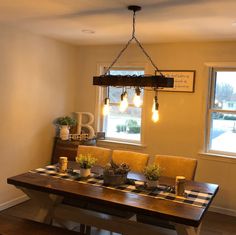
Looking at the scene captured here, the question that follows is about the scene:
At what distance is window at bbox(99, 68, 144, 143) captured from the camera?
487 centimetres

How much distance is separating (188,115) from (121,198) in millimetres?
2249

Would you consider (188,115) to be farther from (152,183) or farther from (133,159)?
(152,183)

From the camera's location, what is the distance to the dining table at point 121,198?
2.30 meters

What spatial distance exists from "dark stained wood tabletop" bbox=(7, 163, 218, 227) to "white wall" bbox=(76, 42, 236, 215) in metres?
1.39

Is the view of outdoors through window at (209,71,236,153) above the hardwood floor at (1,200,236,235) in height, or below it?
above

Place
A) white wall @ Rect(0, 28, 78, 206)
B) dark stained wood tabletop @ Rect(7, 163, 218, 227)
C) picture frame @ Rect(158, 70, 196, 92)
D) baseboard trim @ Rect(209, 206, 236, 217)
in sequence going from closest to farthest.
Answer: dark stained wood tabletop @ Rect(7, 163, 218, 227), white wall @ Rect(0, 28, 78, 206), baseboard trim @ Rect(209, 206, 236, 217), picture frame @ Rect(158, 70, 196, 92)

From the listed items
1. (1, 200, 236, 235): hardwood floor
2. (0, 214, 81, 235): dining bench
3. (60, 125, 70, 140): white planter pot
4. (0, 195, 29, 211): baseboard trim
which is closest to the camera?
(0, 214, 81, 235): dining bench

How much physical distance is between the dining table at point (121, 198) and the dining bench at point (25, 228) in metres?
0.28

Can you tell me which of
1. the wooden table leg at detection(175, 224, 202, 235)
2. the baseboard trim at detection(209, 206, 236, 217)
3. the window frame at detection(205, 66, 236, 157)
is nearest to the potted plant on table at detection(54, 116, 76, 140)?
the window frame at detection(205, 66, 236, 157)

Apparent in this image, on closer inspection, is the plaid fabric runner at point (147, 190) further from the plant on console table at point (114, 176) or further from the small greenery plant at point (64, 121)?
the small greenery plant at point (64, 121)

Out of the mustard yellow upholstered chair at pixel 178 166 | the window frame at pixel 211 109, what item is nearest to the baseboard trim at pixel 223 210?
the window frame at pixel 211 109

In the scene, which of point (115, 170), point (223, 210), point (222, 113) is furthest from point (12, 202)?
point (222, 113)

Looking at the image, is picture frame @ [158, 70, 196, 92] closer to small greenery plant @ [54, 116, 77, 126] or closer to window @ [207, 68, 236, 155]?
window @ [207, 68, 236, 155]

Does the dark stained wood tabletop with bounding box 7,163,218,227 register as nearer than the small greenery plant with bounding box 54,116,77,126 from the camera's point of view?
Yes
